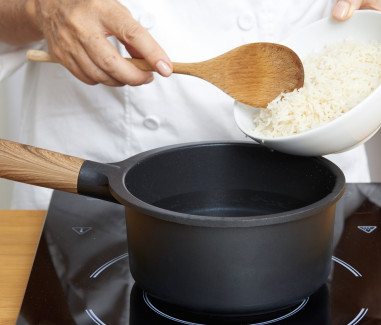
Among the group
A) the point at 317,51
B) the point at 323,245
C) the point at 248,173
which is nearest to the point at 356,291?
the point at 323,245

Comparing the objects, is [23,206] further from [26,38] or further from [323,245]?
[323,245]

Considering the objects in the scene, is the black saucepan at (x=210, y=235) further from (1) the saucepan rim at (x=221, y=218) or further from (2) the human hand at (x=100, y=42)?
(2) the human hand at (x=100, y=42)

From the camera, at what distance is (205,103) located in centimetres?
103

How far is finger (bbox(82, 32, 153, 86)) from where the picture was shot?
778mm

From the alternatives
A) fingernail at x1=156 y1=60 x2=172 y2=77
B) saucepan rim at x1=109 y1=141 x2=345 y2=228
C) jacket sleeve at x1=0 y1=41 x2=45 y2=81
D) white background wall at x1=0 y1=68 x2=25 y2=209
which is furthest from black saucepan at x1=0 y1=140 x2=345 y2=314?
white background wall at x1=0 y1=68 x2=25 y2=209

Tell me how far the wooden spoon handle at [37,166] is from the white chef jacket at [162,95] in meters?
0.34

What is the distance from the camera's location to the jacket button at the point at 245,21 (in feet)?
3.30

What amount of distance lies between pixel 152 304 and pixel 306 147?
26 centimetres

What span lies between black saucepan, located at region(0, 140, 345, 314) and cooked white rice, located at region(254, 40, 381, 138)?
0.17ft

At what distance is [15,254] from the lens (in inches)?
32.4

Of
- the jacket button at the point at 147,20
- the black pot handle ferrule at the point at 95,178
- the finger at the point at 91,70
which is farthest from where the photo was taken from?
the jacket button at the point at 147,20

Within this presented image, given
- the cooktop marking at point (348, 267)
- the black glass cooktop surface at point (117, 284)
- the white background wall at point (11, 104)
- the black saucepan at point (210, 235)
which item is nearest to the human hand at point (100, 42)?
the black saucepan at point (210, 235)

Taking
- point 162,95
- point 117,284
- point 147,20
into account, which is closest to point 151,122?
point 162,95

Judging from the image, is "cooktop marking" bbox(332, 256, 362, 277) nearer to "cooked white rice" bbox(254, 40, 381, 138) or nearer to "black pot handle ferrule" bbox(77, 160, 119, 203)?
"cooked white rice" bbox(254, 40, 381, 138)
